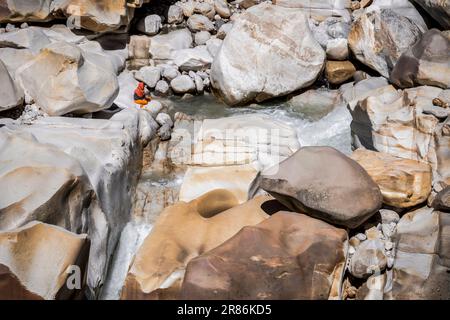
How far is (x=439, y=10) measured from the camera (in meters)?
8.82

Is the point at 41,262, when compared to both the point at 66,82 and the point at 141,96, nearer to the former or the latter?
the point at 66,82

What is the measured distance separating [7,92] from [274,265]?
4.28 metres

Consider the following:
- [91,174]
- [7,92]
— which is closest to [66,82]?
[7,92]

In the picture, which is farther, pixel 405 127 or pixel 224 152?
pixel 224 152

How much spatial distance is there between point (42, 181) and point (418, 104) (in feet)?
14.8

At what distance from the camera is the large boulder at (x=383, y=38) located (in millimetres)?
8527

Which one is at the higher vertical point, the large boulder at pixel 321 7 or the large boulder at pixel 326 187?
the large boulder at pixel 326 187

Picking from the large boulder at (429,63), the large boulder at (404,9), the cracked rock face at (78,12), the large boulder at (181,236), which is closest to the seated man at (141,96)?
the cracked rock face at (78,12)

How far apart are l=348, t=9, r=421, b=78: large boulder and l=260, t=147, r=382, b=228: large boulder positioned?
124 inches

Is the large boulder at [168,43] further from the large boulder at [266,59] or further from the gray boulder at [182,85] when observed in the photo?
the large boulder at [266,59]

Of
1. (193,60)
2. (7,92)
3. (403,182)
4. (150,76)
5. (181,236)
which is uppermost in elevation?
(403,182)

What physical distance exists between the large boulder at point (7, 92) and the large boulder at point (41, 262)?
279cm
